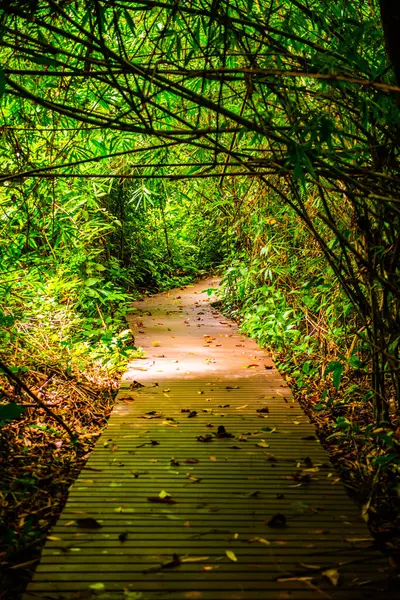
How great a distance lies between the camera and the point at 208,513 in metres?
2.30

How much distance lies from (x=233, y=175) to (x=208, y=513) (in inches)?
55.3

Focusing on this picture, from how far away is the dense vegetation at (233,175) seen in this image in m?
2.18

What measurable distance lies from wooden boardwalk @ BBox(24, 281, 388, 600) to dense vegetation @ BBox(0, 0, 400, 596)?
0.92 feet

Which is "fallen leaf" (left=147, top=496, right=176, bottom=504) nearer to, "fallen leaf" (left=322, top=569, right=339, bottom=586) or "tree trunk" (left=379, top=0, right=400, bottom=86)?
"fallen leaf" (left=322, top=569, right=339, bottom=586)

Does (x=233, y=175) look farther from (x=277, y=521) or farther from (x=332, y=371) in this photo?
(x=332, y=371)

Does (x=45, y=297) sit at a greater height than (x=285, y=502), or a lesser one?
greater

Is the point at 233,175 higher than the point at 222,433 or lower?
higher

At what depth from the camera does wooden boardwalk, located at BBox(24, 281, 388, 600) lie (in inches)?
72.1

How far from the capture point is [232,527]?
7.18ft

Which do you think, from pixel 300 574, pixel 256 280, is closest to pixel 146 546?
pixel 300 574

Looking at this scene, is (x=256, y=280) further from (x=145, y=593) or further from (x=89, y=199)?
(x=145, y=593)

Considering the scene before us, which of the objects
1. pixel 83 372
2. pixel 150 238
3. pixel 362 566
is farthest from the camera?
Answer: pixel 150 238

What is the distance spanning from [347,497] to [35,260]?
3424 millimetres

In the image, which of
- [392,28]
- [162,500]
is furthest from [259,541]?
[392,28]
